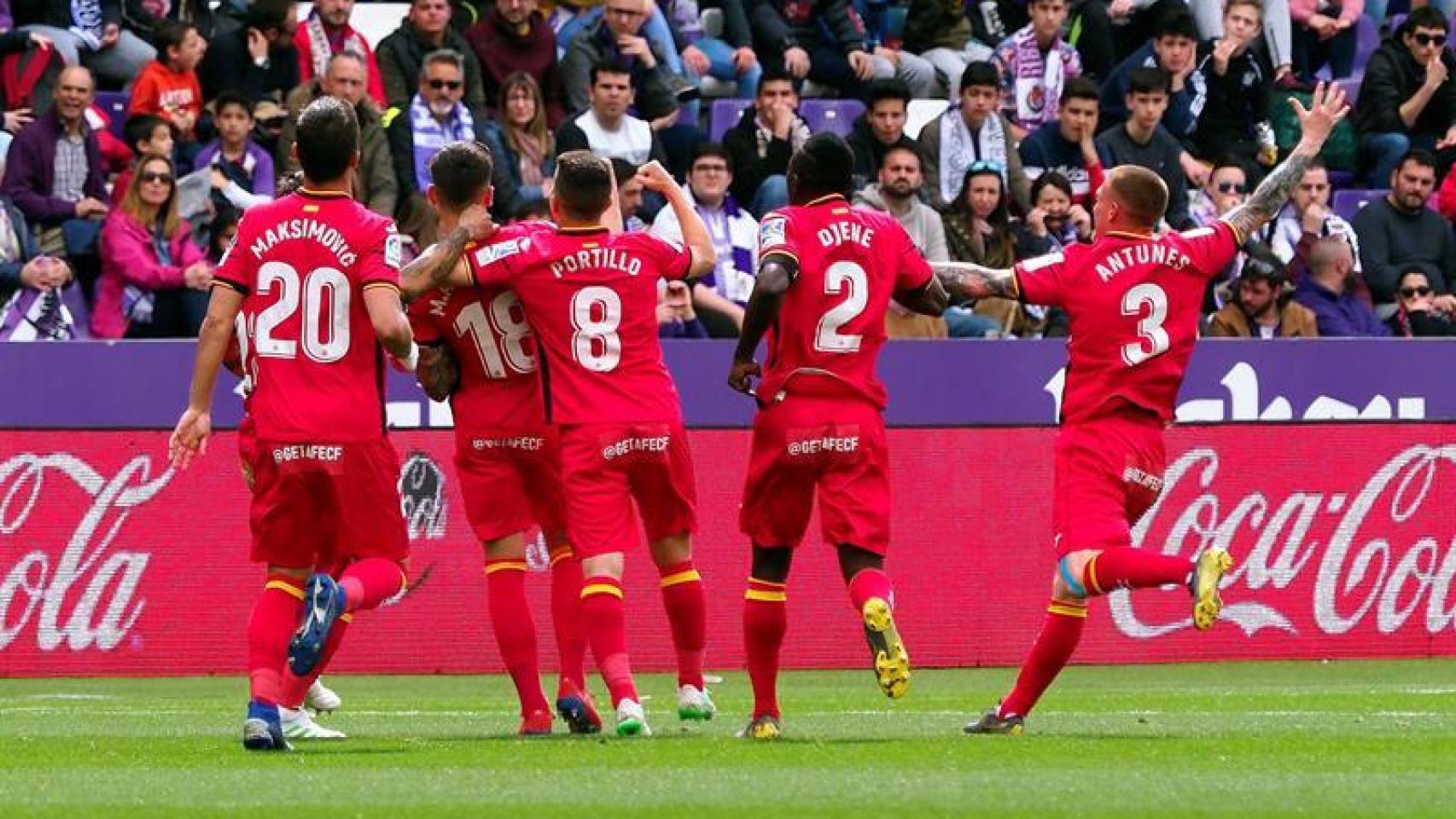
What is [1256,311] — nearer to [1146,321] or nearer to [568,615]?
[1146,321]

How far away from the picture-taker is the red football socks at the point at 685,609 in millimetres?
11539

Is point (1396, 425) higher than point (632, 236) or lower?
lower

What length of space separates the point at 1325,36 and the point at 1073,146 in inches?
162

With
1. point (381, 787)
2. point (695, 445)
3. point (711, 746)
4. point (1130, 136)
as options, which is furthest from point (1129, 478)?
point (1130, 136)

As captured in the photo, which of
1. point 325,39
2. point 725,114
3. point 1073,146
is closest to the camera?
point 325,39

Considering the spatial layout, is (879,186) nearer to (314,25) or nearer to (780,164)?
(780,164)

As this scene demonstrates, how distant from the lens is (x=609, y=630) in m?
11.0

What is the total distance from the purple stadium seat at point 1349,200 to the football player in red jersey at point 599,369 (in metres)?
11.8

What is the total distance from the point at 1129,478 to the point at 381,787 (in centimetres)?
346

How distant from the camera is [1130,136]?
68.2ft

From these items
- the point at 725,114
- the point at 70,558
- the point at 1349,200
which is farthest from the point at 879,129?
the point at 70,558

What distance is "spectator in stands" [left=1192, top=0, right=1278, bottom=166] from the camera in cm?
2216

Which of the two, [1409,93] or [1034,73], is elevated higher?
[1034,73]

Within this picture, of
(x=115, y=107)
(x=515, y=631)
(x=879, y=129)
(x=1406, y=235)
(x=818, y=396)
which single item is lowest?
(x=515, y=631)
